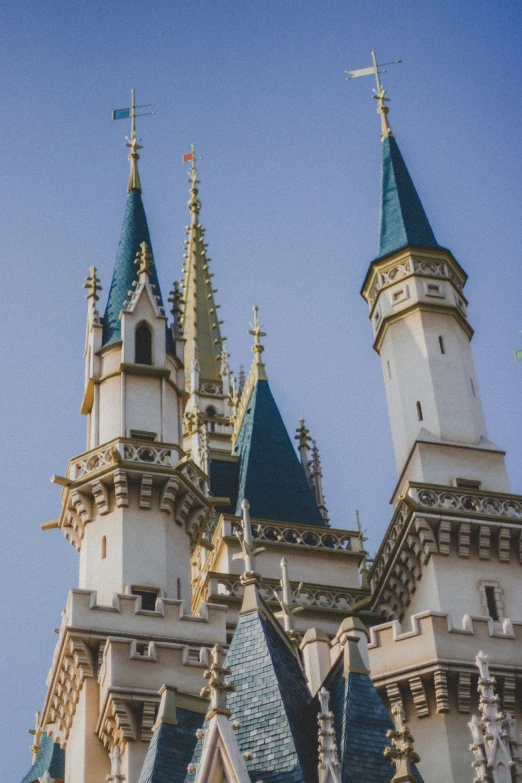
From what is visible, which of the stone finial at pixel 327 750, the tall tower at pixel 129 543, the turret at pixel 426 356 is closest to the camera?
the stone finial at pixel 327 750

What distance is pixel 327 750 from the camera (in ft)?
51.8

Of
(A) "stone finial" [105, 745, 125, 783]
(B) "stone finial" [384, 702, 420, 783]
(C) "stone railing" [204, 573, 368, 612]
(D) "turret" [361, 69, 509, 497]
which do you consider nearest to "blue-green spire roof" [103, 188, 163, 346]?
(D) "turret" [361, 69, 509, 497]

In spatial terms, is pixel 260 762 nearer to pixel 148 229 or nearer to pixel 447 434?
pixel 447 434

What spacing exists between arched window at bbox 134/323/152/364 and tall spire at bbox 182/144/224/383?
13836 mm

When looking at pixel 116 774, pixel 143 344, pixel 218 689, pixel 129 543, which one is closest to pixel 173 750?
pixel 116 774

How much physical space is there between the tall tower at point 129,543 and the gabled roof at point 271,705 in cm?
90

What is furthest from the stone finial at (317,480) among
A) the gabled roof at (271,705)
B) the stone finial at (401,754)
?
the stone finial at (401,754)

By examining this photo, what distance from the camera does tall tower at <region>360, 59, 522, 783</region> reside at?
75.7 feet

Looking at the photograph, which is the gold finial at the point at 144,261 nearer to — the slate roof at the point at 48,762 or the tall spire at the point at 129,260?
the tall spire at the point at 129,260

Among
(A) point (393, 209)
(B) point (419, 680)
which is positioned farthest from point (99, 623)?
(A) point (393, 209)

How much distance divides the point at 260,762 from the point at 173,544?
395 inches

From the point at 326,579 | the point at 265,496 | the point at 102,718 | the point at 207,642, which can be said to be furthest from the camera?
the point at 265,496

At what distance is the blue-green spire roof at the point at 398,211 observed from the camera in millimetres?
31406

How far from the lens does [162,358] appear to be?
28.8 metres
